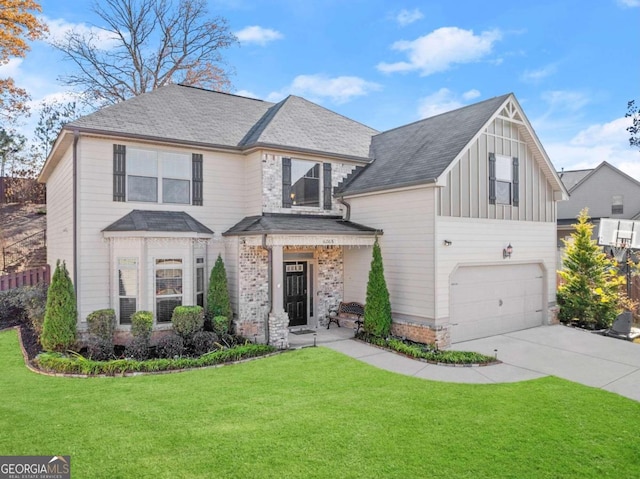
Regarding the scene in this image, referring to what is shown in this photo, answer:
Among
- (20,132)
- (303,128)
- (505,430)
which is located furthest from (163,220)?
(20,132)

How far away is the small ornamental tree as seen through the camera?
1444 centimetres

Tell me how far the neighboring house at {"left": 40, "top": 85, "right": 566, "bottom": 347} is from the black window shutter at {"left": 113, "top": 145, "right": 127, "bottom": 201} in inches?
1.4

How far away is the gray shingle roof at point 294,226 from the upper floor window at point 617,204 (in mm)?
22792

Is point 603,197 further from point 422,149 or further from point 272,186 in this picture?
point 272,186

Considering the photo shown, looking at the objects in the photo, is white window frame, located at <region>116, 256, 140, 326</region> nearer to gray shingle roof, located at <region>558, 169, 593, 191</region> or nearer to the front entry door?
the front entry door

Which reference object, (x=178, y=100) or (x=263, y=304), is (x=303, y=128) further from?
(x=263, y=304)

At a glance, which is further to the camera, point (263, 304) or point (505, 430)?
point (263, 304)

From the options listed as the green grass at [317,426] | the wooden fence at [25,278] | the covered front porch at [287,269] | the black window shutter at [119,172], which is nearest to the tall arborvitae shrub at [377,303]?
the covered front porch at [287,269]

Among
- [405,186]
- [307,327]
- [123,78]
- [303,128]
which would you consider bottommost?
[307,327]

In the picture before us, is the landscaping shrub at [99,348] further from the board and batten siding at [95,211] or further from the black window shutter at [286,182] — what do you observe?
the black window shutter at [286,182]

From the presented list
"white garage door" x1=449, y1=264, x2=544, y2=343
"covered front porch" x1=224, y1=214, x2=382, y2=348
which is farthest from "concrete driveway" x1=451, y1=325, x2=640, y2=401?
"covered front porch" x1=224, y1=214, x2=382, y2=348

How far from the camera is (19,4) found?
1873cm

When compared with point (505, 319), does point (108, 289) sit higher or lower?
higher

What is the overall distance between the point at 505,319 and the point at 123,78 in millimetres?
23352
